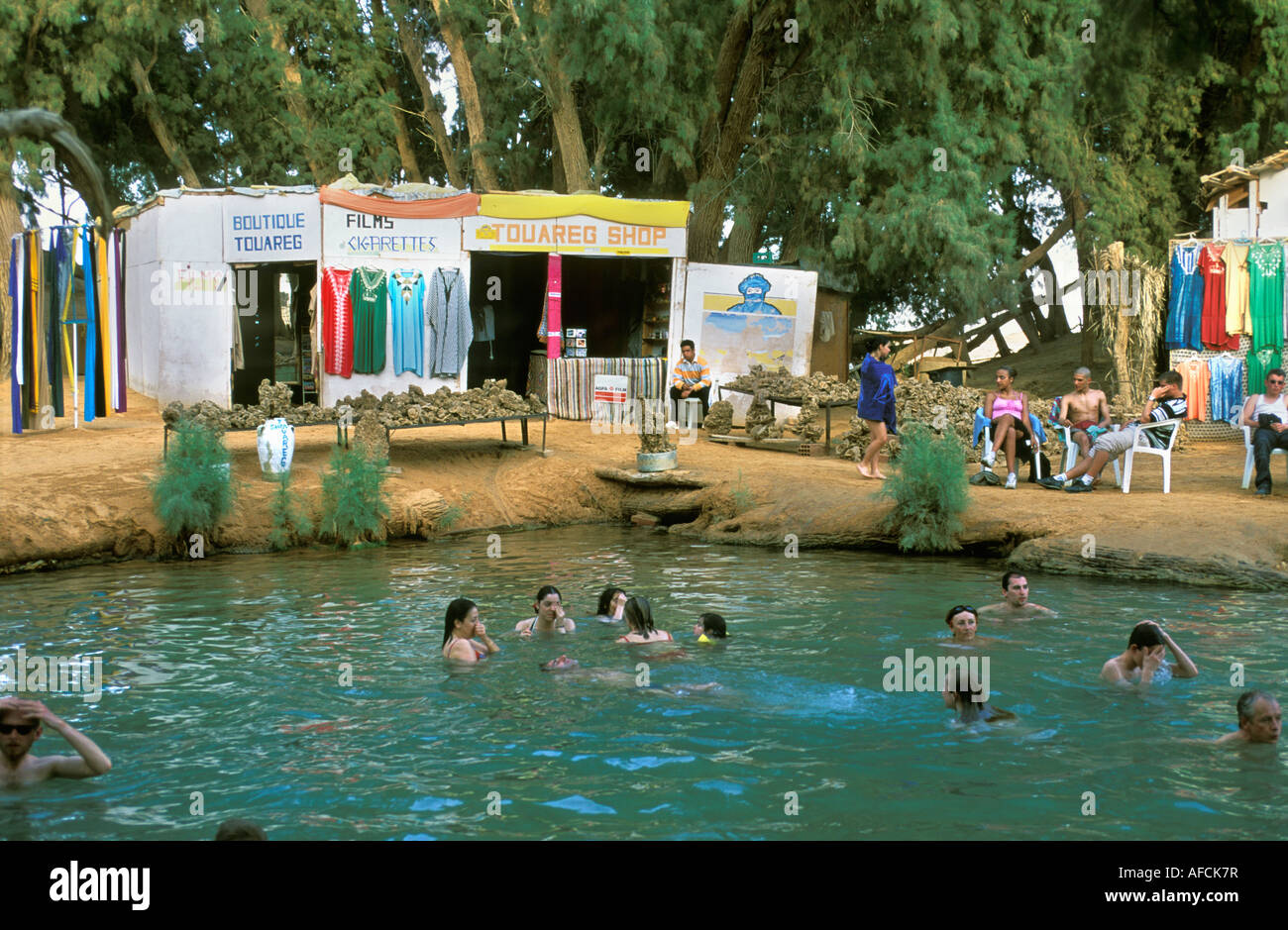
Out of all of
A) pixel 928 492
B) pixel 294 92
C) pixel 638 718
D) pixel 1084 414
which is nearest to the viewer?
pixel 638 718

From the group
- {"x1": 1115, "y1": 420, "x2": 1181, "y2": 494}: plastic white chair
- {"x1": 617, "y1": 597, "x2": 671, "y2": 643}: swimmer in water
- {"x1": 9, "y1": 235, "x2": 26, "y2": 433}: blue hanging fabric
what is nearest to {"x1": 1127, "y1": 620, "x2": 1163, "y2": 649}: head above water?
{"x1": 617, "y1": 597, "x2": 671, "y2": 643}: swimmer in water

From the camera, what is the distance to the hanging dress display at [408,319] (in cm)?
2066

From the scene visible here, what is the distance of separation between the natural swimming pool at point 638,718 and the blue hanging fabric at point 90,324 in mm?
5946

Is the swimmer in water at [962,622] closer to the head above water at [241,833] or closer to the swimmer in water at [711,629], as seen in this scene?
the swimmer in water at [711,629]

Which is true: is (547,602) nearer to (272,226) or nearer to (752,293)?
(272,226)

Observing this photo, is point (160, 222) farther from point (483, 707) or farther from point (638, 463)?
point (483, 707)

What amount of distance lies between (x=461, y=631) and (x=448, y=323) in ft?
38.7

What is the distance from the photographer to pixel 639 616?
10.2 meters

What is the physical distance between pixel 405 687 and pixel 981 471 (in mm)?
9009

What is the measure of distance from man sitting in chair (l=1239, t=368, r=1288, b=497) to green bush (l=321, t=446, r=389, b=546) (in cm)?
1030

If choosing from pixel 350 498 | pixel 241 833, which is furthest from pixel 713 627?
pixel 350 498

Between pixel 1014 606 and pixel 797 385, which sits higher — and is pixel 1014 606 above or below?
below

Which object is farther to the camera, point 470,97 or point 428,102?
point 428,102
